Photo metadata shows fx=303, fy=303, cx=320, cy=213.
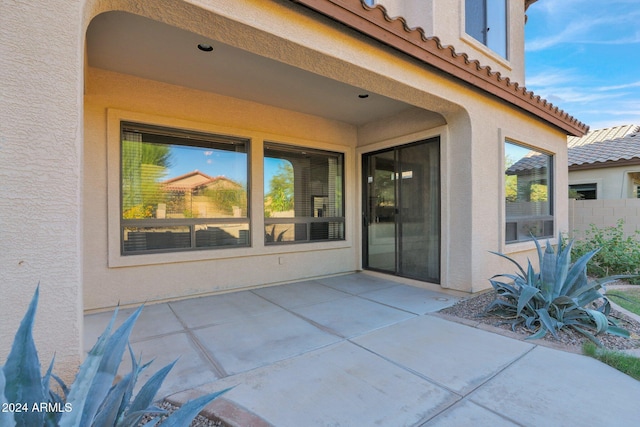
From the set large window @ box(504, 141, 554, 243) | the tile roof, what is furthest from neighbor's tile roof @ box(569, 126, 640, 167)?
the tile roof

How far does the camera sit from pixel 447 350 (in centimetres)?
307

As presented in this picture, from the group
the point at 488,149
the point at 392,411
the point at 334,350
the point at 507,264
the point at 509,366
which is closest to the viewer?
the point at 392,411

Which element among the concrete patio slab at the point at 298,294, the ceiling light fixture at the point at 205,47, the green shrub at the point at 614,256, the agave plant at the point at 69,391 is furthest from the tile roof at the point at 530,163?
the agave plant at the point at 69,391

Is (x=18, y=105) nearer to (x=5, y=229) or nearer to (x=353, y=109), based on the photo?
(x=5, y=229)

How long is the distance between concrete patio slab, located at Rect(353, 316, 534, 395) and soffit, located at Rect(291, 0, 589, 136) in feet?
10.9

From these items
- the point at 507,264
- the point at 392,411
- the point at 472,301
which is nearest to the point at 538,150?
the point at 507,264

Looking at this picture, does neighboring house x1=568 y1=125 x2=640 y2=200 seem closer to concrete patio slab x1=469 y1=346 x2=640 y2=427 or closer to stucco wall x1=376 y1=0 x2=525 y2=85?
stucco wall x1=376 y1=0 x2=525 y2=85

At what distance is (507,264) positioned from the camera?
5574mm

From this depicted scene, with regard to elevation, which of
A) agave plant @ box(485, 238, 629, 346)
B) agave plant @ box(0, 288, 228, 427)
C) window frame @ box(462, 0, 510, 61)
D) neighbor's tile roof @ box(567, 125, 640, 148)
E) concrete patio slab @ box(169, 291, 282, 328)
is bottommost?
concrete patio slab @ box(169, 291, 282, 328)

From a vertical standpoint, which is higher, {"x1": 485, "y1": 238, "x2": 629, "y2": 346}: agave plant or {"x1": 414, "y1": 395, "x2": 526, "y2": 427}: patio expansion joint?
{"x1": 485, "y1": 238, "x2": 629, "y2": 346}: agave plant

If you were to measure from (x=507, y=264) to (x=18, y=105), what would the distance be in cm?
664

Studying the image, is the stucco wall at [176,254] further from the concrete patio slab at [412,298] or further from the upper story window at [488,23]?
the upper story window at [488,23]

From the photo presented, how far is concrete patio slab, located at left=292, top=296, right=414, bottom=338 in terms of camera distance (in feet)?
12.1

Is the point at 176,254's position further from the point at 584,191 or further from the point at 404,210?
the point at 584,191
